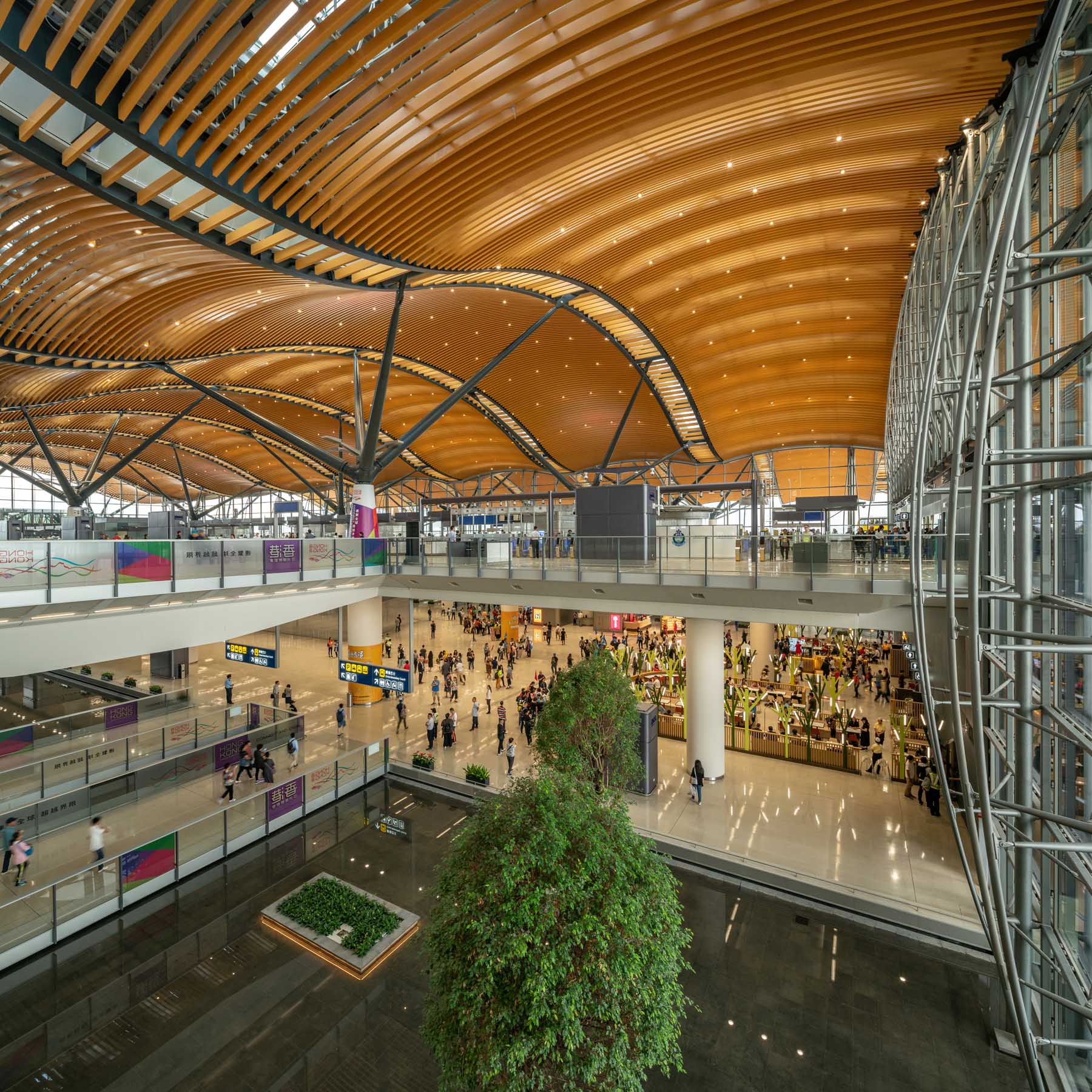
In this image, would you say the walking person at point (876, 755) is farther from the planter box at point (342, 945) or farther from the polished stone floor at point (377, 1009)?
the planter box at point (342, 945)

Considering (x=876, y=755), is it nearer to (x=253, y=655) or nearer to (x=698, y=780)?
(x=698, y=780)

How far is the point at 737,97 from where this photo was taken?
36.5ft

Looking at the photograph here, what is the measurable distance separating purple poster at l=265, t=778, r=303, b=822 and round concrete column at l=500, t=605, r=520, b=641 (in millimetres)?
18601

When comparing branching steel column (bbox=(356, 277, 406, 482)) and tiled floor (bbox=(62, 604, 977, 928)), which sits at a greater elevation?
branching steel column (bbox=(356, 277, 406, 482))

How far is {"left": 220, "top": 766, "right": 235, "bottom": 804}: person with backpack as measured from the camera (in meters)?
14.2

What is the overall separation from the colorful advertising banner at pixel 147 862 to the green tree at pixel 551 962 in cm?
807

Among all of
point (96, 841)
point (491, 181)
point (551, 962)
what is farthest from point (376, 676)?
point (491, 181)

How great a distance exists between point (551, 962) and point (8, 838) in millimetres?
12267

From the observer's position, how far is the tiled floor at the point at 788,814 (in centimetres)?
1136

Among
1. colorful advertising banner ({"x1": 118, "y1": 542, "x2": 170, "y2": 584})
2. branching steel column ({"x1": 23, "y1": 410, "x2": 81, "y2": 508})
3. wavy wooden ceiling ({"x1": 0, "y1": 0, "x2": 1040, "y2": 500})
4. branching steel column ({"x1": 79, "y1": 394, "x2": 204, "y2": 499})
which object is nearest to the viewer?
wavy wooden ceiling ({"x1": 0, "y1": 0, "x2": 1040, "y2": 500})

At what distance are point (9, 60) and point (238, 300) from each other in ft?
42.1

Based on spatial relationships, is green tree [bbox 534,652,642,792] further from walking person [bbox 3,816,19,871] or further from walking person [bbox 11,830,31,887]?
walking person [bbox 3,816,19,871]

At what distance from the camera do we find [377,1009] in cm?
834

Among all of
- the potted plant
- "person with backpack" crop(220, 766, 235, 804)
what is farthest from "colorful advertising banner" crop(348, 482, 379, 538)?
the potted plant
